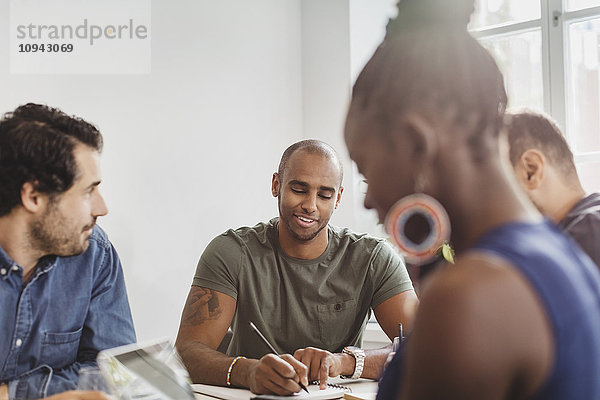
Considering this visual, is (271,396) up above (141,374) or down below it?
below

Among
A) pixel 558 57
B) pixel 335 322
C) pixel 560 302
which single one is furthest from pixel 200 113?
pixel 560 302

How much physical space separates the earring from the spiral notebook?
0.79 meters

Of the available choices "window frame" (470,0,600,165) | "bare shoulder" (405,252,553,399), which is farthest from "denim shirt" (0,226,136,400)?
"window frame" (470,0,600,165)

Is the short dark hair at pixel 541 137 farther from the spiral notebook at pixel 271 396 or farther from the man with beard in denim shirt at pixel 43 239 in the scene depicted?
the man with beard in denim shirt at pixel 43 239

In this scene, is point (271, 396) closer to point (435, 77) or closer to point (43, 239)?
point (43, 239)

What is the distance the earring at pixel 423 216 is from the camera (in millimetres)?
556

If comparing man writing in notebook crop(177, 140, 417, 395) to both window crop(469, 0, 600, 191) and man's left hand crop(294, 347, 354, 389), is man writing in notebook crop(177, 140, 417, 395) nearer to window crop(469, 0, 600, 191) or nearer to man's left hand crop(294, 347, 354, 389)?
man's left hand crop(294, 347, 354, 389)

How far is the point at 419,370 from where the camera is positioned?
482 millimetres

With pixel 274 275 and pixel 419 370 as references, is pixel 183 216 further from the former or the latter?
pixel 419 370

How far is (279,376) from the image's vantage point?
4.80 ft

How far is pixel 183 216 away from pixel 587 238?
6.04ft

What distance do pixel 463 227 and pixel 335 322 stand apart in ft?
5.25

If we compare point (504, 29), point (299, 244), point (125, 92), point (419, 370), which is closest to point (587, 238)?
point (299, 244)

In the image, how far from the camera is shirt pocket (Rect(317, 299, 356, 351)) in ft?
6.88
